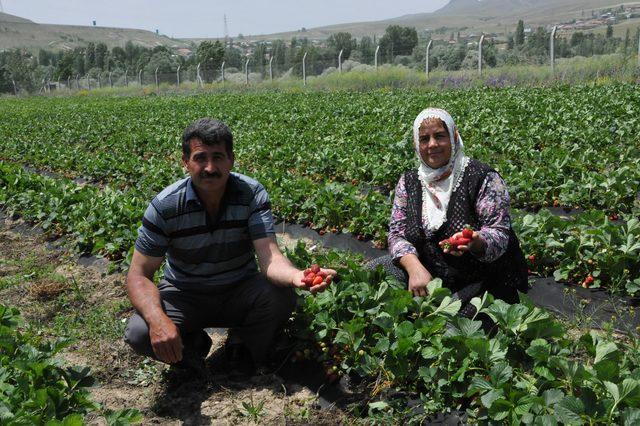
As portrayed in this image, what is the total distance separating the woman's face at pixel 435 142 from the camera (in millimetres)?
3340

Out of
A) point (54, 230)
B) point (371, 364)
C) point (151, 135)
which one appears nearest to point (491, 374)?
point (371, 364)

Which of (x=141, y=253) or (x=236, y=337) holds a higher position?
(x=141, y=253)

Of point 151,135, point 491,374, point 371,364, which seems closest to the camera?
point 491,374

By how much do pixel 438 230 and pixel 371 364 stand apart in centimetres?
96

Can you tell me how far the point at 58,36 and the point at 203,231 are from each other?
17013 centimetres

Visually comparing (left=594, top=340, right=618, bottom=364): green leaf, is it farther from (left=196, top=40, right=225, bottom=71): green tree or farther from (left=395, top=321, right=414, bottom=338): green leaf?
(left=196, top=40, right=225, bottom=71): green tree

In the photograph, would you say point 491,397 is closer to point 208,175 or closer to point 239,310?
point 239,310

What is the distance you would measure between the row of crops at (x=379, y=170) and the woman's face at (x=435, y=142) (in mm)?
1175

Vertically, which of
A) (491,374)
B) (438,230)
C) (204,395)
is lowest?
(204,395)

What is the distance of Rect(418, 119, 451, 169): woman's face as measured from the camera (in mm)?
3340

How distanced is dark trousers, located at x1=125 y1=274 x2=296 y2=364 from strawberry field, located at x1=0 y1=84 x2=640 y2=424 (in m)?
0.20

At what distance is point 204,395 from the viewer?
3201mm

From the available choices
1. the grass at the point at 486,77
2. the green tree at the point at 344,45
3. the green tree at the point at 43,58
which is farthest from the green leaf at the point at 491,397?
the green tree at the point at 43,58

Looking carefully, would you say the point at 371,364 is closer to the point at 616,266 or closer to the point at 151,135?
the point at 616,266
